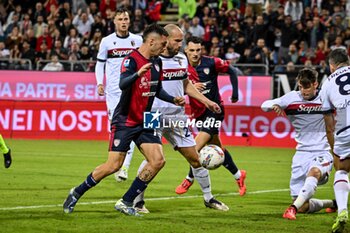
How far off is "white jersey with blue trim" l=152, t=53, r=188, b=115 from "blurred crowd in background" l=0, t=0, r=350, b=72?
43.8ft

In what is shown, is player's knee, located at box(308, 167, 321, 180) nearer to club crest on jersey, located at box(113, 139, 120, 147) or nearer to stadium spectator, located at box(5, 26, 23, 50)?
club crest on jersey, located at box(113, 139, 120, 147)

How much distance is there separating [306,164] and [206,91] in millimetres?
2880

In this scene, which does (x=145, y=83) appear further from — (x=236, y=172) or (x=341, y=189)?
(x=236, y=172)

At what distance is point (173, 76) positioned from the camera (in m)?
11.4

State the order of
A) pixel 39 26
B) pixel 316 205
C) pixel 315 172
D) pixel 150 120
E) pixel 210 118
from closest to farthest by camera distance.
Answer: pixel 150 120, pixel 315 172, pixel 316 205, pixel 210 118, pixel 39 26

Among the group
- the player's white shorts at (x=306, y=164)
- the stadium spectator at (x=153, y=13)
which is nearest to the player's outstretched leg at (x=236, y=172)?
the player's white shorts at (x=306, y=164)

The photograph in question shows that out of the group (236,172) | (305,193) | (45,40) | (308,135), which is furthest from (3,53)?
(305,193)

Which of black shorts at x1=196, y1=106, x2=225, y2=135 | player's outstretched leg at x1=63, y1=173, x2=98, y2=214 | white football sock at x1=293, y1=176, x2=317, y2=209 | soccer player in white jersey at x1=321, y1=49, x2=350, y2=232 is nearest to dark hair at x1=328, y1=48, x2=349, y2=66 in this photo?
soccer player in white jersey at x1=321, y1=49, x2=350, y2=232

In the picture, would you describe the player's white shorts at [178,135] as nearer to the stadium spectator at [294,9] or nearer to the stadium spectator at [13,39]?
the stadium spectator at [294,9]

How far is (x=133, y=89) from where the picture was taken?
9969 mm

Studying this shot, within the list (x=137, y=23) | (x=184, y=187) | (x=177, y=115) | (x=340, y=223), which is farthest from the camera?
(x=137, y=23)

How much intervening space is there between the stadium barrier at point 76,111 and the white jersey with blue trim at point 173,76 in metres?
11.3

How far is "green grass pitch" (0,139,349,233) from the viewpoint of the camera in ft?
30.6

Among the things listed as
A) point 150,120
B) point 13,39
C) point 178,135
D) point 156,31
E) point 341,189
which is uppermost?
point 156,31
